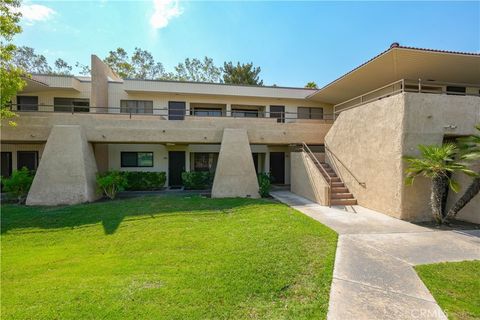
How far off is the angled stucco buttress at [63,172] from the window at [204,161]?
7.08 m

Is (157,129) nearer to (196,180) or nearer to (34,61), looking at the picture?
(196,180)

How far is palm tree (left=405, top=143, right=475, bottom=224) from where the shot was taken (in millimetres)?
7551

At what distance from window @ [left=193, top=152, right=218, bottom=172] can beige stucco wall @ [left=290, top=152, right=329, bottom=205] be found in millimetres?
6334

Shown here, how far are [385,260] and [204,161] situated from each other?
14.4 m

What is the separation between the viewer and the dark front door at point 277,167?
1884cm

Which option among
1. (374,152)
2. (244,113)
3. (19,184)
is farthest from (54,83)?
(374,152)

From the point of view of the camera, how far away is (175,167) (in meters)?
17.5

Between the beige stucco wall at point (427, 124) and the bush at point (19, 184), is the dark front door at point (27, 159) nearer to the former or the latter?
Result: the bush at point (19, 184)

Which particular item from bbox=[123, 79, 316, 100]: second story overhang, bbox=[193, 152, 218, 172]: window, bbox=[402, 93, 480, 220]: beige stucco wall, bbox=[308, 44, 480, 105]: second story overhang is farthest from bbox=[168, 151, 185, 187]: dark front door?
bbox=[402, 93, 480, 220]: beige stucco wall

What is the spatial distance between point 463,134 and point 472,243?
162 inches

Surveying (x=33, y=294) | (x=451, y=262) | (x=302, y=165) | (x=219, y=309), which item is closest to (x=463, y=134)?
(x=451, y=262)

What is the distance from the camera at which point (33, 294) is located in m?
4.19

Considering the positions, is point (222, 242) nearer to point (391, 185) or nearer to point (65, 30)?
point (391, 185)

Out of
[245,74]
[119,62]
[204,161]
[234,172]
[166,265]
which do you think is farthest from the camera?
[119,62]
